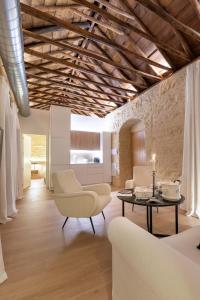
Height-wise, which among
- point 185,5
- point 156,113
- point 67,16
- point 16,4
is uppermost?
point 67,16

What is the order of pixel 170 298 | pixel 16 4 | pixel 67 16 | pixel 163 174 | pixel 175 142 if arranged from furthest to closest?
pixel 163 174 → pixel 175 142 → pixel 67 16 → pixel 16 4 → pixel 170 298

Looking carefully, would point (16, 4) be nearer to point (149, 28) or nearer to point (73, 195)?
point (73, 195)

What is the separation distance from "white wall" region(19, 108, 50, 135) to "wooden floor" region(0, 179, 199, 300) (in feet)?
13.5

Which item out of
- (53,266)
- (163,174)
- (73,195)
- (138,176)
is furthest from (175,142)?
(53,266)

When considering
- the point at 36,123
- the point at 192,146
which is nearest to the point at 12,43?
the point at 192,146

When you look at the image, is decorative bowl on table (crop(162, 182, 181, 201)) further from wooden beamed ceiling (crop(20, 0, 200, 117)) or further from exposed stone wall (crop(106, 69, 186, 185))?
wooden beamed ceiling (crop(20, 0, 200, 117))

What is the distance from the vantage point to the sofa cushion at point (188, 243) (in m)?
1.22

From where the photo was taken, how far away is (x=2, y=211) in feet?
10.1

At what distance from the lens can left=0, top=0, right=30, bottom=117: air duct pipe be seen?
180 centimetres

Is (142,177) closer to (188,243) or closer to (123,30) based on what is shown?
(188,243)

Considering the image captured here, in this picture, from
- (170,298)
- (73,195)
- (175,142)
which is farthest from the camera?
(175,142)

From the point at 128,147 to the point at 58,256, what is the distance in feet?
19.1

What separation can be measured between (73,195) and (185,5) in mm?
4013

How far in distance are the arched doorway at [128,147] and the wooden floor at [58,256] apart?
3.71 m
